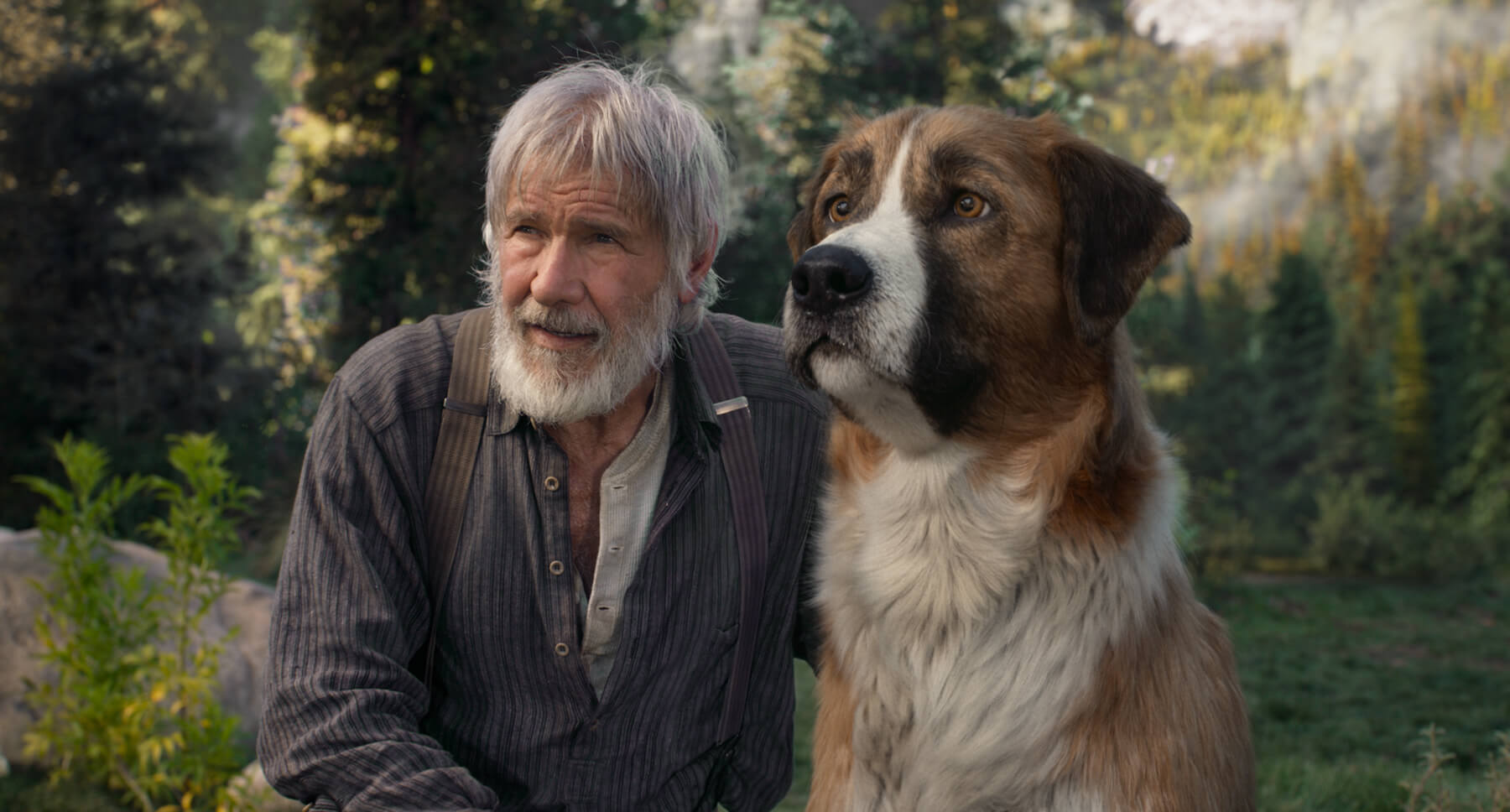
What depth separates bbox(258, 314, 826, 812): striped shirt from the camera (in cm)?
252

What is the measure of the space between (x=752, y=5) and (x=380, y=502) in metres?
10.5

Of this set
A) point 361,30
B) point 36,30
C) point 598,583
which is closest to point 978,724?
point 598,583

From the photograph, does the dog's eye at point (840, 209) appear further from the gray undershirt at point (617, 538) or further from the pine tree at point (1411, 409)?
the pine tree at point (1411, 409)

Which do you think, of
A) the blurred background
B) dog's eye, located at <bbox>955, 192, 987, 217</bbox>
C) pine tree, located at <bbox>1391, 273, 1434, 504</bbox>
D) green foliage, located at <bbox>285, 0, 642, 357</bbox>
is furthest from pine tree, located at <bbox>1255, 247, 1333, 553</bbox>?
dog's eye, located at <bbox>955, 192, 987, 217</bbox>

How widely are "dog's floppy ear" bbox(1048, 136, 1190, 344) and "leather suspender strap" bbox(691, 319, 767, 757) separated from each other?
0.81m

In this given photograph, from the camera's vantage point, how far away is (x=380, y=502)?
2646 mm

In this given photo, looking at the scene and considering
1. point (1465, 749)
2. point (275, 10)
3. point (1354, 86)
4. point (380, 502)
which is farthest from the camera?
point (275, 10)

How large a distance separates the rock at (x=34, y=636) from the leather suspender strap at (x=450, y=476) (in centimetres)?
274

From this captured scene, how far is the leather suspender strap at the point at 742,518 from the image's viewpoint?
9.41ft

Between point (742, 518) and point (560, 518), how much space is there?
40cm

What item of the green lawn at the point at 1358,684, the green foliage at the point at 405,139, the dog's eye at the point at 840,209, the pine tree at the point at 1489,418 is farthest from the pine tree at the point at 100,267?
the pine tree at the point at 1489,418

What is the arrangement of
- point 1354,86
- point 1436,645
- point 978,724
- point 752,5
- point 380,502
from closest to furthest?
point 978,724 → point 380,502 → point 1436,645 → point 1354,86 → point 752,5

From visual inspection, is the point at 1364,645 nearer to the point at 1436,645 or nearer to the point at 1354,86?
the point at 1436,645

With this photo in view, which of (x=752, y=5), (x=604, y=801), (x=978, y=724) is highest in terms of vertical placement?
(x=752, y=5)
